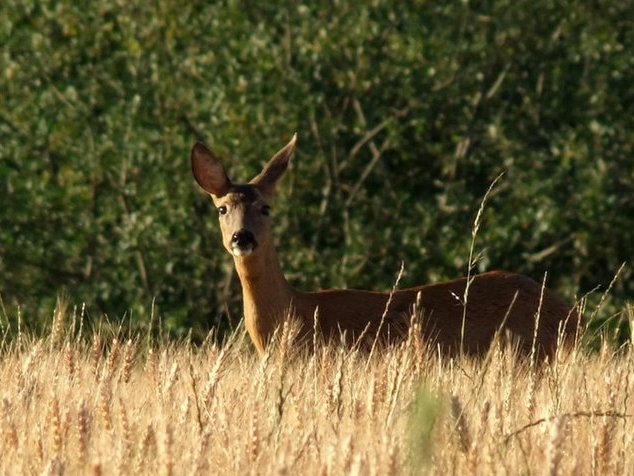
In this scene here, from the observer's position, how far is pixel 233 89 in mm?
13453

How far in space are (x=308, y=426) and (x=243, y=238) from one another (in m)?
4.35

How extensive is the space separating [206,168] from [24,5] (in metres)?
4.85

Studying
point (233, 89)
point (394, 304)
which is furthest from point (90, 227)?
point (394, 304)

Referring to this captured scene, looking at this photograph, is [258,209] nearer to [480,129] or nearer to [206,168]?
[206,168]

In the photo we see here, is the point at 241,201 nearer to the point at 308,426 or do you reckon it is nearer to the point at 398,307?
the point at 398,307

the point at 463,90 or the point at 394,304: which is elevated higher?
the point at 463,90

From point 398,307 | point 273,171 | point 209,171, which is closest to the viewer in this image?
point 398,307

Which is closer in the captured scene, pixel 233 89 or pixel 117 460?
pixel 117 460

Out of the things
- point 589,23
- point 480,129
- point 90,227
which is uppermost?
point 589,23

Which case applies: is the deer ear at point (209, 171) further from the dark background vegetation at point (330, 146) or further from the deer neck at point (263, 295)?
the dark background vegetation at point (330, 146)

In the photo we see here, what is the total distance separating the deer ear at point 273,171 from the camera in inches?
394

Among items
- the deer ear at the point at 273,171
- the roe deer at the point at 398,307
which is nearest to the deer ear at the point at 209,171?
the deer ear at the point at 273,171

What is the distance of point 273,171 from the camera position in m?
10.1

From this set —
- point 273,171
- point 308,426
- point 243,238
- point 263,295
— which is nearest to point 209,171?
point 273,171
